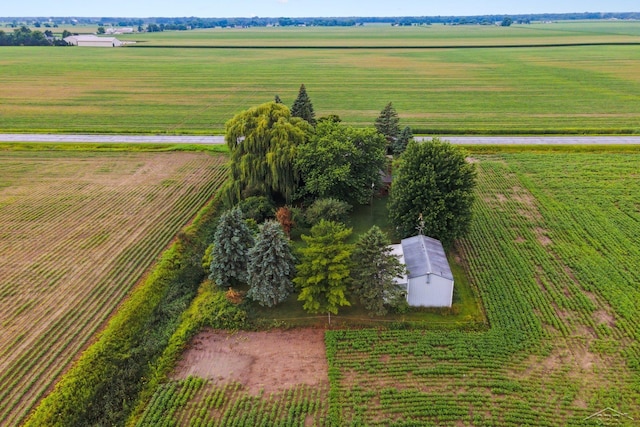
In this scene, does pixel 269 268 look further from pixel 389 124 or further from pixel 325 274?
pixel 389 124

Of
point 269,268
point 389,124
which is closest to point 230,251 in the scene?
point 269,268

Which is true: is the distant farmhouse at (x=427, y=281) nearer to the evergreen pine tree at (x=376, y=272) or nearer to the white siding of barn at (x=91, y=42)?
the evergreen pine tree at (x=376, y=272)

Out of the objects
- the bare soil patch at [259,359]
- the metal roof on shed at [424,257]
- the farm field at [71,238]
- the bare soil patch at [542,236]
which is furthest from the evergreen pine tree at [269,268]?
the bare soil patch at [542,236]

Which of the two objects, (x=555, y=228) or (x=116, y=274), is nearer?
(x=116, y=274)

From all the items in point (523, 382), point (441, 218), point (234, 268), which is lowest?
point (523, 382)

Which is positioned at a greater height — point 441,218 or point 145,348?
point 441,218

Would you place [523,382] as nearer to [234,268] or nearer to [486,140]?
[234,268]

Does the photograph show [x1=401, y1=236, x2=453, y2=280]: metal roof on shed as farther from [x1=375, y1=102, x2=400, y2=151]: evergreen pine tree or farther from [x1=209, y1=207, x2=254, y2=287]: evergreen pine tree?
[x1=375, y1=102, x2=400, y2=151]: evergreen pine tree

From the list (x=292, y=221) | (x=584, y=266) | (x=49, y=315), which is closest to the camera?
(x=49, y=315)

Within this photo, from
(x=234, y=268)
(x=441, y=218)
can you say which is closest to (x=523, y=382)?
(x=441, y=218)
